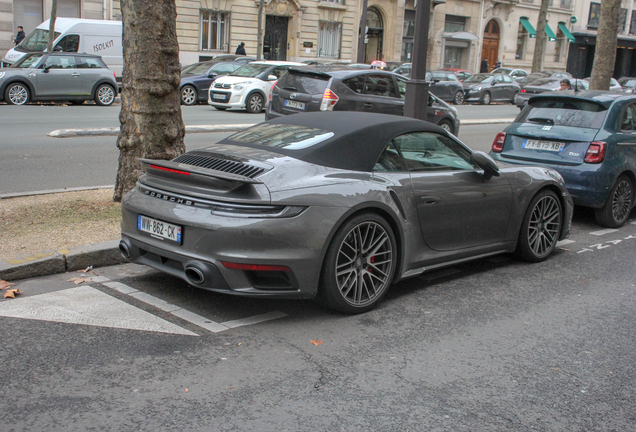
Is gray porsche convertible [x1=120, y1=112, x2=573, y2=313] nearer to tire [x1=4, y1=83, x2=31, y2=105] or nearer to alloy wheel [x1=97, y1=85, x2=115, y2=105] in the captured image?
tire [x1=4, y1=83, x2=31, y2=105]

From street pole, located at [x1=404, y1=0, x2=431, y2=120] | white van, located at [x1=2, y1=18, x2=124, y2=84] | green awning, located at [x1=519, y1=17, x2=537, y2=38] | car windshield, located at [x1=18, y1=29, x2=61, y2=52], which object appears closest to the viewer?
street pole, located at [x1=404, y1=0, x2=431, y2=120]

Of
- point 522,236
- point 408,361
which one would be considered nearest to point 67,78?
point 522,236

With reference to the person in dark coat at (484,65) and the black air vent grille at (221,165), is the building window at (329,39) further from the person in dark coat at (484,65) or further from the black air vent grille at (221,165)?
the black air vent grille at (221,165)

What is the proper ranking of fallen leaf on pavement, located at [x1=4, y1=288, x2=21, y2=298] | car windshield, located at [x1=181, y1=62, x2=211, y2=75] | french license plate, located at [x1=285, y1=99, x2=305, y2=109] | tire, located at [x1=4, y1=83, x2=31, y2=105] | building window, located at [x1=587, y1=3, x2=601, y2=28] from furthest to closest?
building window, located at [x1=587, y1=3, x2=601, y2=28] → car windshield, located at [x1=181, y1=62, x2=211, y2=75] → tire, located at [x1=4, y1=83, x2=31, y2=105] → french license plate, located at [x1=285, y1=99, x2=305, y2=109] → fallen leaf on pavement, located at [x1=4, y1=288, x2=21, y2=298]

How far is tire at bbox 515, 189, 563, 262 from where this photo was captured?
6301 millimetres

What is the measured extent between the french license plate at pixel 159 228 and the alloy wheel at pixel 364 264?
1.08 m

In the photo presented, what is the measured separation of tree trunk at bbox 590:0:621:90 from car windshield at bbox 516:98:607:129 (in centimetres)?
937

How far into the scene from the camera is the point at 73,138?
13422mm

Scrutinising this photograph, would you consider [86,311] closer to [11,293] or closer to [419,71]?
Result: [11,293]

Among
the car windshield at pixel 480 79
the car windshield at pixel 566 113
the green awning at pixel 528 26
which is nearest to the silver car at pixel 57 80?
the car windshield at pixel 566 113

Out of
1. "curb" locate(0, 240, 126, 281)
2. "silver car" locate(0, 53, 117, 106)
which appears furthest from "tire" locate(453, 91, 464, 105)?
"curb" locate(0, 240, 126, 281)

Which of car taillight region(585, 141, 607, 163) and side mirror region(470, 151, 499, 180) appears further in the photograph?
car taillight region(585, 141, 607, 163)

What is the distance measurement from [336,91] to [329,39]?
102 ft

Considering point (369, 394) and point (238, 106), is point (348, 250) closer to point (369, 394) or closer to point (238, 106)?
point (369, 394)
